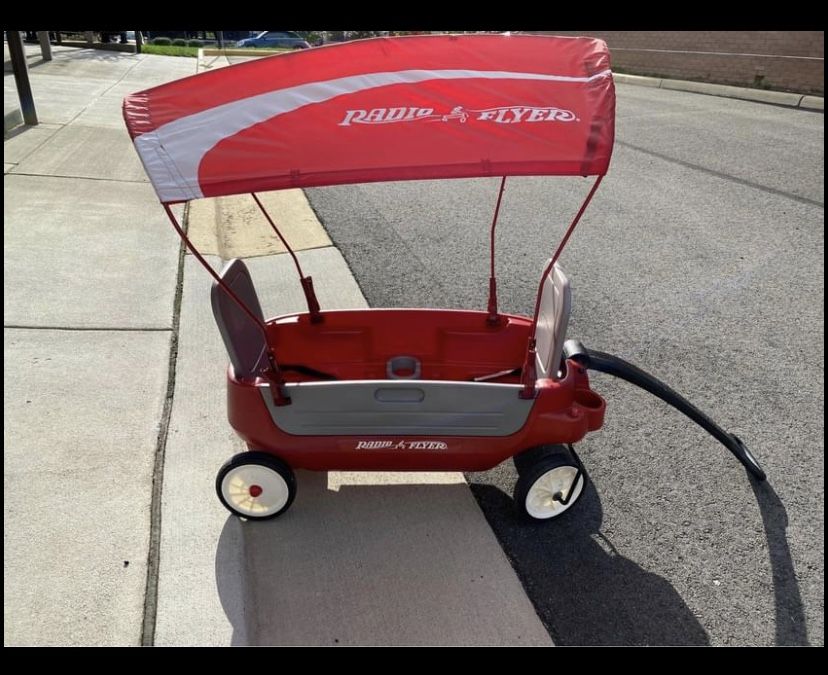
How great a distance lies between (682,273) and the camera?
5344 mm

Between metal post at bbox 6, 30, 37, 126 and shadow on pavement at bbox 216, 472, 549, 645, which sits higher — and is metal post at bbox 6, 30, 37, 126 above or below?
above

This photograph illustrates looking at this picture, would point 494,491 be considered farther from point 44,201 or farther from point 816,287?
point 44,201

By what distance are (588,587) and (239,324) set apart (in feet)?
6.22

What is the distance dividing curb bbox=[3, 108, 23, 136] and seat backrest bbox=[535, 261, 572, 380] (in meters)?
8.46

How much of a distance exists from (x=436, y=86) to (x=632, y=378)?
5.29 ft

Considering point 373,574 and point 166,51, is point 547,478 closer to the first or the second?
point 373,574

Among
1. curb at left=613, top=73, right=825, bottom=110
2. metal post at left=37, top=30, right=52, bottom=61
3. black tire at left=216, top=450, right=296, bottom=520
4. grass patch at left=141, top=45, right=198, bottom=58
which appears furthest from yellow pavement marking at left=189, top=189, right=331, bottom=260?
grass patch at left=141, top=45, right=198, bottom=58

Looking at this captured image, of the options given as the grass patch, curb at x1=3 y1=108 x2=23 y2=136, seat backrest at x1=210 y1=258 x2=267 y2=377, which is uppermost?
seat backrest at x1=210 y1=258 x2=267 y2=377

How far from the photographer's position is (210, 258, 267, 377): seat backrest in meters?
2.64

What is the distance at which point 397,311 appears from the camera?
329 cm

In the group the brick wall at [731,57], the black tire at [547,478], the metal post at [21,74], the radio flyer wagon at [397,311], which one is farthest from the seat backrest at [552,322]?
the brick wall at [731,57]

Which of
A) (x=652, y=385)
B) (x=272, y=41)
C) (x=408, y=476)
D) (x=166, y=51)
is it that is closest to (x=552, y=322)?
(x=652, y=385)

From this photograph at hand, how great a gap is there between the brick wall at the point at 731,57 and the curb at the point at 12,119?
14.6 m

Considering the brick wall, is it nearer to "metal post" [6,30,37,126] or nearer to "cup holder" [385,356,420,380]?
"cup holder" [385,356,420,380]
